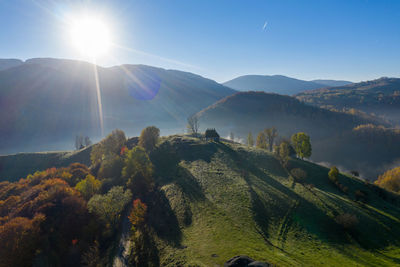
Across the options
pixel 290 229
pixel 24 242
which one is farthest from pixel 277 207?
pixel 24 242

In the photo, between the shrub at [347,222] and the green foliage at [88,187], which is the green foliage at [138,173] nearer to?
the green foliage at [88,187]

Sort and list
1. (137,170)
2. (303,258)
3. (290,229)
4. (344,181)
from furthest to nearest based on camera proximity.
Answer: (344,181) → (137,170) → (290,229) → (303,258)

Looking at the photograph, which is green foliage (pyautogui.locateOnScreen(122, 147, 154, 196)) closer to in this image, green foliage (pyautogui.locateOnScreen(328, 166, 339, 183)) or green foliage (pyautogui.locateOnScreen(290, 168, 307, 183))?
green foliage (pyautogui.locateOnScreen(290, 168, 307, 183))

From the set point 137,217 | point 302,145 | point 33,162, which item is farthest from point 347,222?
point 33,162

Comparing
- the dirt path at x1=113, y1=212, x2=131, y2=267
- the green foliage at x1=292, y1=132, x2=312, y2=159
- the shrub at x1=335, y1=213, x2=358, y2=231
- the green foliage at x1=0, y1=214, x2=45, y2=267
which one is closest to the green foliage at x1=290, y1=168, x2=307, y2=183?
the shrub at x1=335, y1=213, x2=358, y2=231

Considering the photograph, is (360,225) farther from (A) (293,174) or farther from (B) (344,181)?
(B) (344,181)
